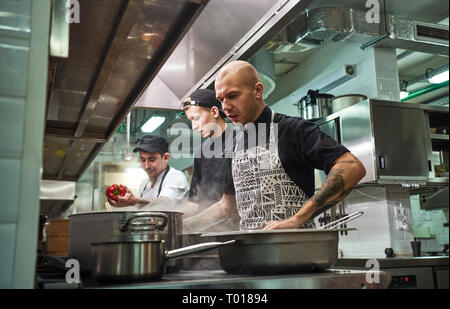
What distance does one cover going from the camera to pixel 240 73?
5.96 feet

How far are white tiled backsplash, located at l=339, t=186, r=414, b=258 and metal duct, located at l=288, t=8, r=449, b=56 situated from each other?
1.23 meters

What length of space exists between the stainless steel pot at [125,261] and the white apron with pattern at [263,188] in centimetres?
90

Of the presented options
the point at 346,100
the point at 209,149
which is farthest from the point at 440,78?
the point at 209,149

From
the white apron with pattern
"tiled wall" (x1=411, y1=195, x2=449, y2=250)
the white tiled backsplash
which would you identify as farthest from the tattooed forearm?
"tiled wall" (x1=411, y1=195, x2=449, y2=250)

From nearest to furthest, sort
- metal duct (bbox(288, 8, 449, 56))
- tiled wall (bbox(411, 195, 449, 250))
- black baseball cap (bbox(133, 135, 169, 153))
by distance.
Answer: black baseball cap (bbox(133, 135, 169, 153)) → metal duct (bbox(288, 8, 449, 56)) → tiled wall (bbox(411, 195, 449, 250))

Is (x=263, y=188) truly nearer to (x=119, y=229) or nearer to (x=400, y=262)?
(x=119, y=229)

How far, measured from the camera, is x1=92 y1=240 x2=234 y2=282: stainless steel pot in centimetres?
84

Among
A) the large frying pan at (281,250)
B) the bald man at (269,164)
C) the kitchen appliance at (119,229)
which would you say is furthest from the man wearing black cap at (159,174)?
the large frying pan at (281,250)

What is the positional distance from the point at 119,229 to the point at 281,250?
369mm

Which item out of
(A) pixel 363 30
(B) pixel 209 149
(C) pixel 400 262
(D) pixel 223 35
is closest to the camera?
(D) pixel 223 35
